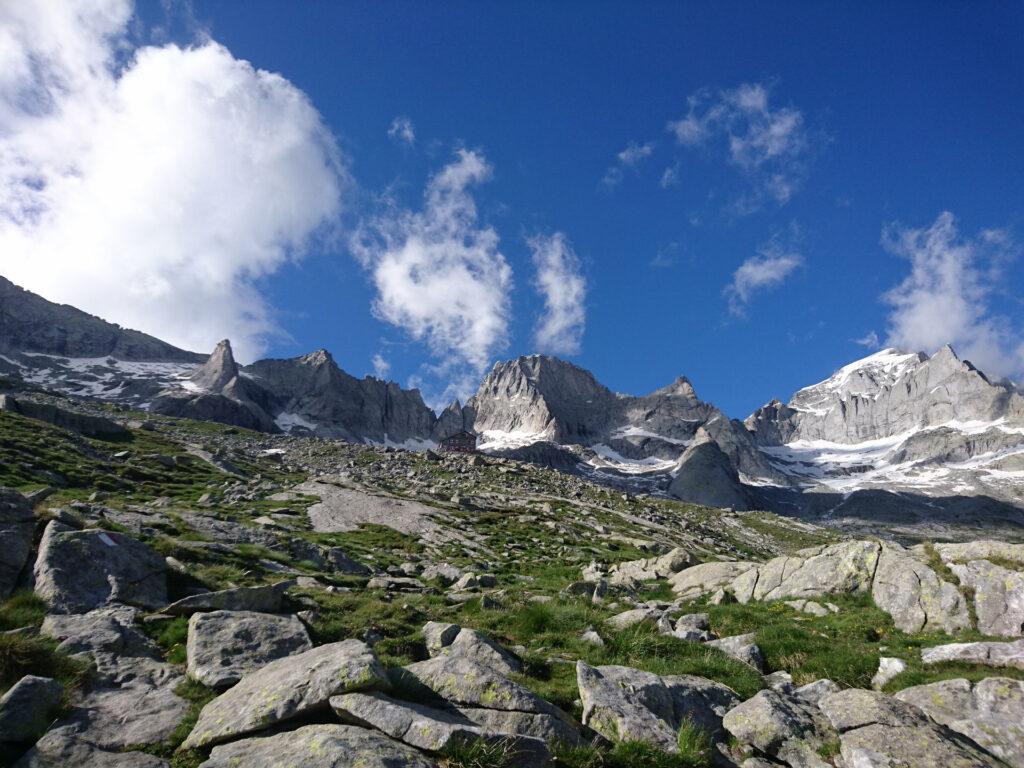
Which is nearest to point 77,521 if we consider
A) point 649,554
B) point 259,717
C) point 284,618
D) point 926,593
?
point 284,618

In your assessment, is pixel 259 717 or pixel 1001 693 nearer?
pixel 259 717

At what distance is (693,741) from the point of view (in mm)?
8594

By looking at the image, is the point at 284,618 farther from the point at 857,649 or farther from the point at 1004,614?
the point at 1004,614

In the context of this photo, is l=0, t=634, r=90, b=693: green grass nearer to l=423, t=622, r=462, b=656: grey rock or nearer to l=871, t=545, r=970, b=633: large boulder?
l=423, t=622, r=462, b=656: grey rock

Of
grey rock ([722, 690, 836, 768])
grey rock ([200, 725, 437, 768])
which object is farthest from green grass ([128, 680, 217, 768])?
grey rock ([722, 690, 836, 768])

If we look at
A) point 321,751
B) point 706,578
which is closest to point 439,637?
point 321,751

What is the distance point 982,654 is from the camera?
40.4 feet

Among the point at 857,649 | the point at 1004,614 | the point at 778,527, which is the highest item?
the point at 778,527

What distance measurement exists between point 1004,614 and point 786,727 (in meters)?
12.1

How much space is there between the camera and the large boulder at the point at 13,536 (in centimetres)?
1208

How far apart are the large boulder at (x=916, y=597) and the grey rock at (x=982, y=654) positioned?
156 inches

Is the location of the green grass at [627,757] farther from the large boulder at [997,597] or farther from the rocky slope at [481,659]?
the large boulder at [997,597]

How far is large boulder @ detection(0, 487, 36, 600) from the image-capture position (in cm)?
1208

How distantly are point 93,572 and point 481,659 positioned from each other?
33.0 ft
